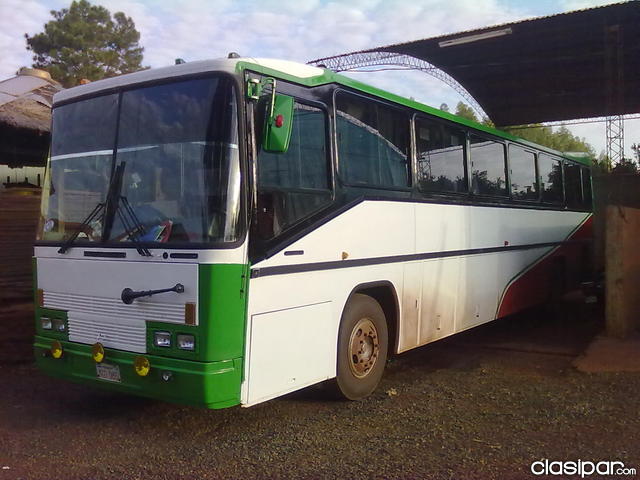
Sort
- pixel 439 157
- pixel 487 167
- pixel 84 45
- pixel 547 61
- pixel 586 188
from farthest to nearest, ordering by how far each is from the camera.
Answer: pixel 84 45
pixel 547 61
pixel 586 188
pixel 487 167
pixel 439 157

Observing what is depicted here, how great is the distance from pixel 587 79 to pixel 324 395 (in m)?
12.9

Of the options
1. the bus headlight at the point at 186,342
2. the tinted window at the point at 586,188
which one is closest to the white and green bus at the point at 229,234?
the bus headlight at the point at 186,342

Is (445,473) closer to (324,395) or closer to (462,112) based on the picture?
(324,395)

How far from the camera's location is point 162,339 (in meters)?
4.82

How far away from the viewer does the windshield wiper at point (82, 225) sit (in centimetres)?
518

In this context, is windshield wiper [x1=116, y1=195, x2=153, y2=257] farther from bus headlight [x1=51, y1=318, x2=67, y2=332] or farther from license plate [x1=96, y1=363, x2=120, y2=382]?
bus headlight [x1=51, y1=318, x2=67, y2=332]

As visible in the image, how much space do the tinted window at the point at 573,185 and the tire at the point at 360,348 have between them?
7.13 m

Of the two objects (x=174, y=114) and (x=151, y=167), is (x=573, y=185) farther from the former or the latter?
(x=151, y=167)

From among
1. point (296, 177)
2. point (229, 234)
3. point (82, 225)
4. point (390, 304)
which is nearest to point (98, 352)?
point (82, 225)

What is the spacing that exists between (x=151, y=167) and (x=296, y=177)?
3.94 ft

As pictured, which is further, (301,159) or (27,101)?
(27,101)

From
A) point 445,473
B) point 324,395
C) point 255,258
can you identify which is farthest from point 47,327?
point 445,473

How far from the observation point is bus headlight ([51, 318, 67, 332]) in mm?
5488

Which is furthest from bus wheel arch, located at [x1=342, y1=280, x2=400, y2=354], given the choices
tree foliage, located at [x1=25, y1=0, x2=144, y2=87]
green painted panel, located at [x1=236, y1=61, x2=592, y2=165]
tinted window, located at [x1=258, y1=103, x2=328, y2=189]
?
tree foliage, located at [x1=25, y1=0, x2=144, y2=87]
